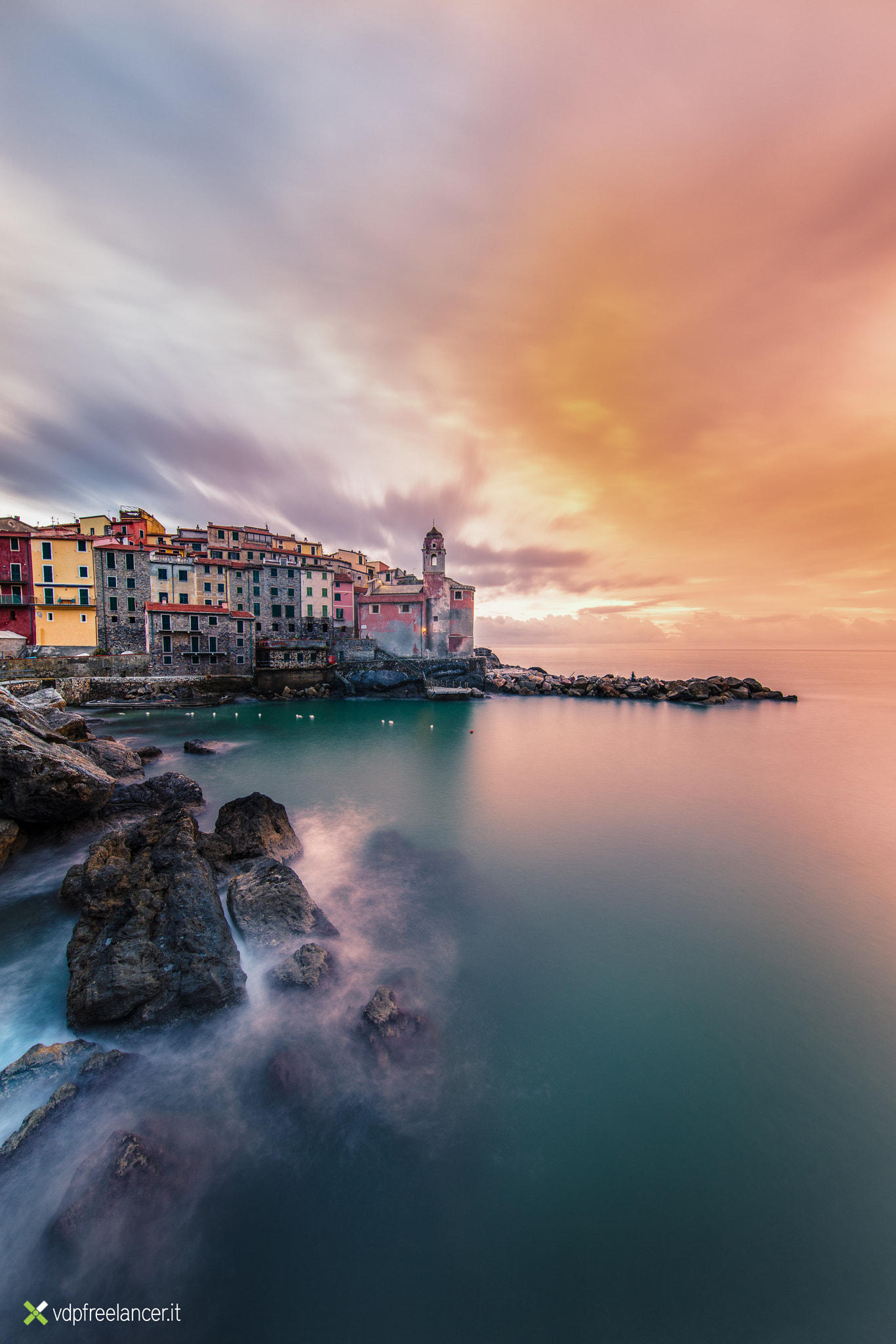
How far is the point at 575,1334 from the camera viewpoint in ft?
12.6

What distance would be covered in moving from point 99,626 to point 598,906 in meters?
44.9

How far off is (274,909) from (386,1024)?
128 inches

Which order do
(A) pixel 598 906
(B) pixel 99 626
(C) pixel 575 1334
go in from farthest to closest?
(B) pixel 99 626
(A) pixel 598 906
(C) pixel 575 1334

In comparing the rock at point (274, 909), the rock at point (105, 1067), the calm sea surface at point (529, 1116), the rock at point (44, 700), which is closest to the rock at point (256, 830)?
the calm sea surface at point (529, 1116)

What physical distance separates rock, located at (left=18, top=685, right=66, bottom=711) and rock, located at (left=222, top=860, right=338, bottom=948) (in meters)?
21.0

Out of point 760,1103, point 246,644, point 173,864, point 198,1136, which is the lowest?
point 760,1103

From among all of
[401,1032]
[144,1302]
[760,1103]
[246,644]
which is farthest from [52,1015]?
[246,644]

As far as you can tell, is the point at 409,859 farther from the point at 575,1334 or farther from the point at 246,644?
the point at 246,644

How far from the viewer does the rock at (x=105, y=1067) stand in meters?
5.44

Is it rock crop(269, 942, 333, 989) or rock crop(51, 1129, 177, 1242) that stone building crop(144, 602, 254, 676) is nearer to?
rock crop(269, 942, 333, 989)

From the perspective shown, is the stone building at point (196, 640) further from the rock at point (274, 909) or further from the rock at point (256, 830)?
the rock at point (274, 909)

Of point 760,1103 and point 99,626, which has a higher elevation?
point 99,626

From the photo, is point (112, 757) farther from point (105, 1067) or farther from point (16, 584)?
point (16, 584)

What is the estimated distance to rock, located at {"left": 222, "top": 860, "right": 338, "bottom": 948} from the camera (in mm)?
8234
